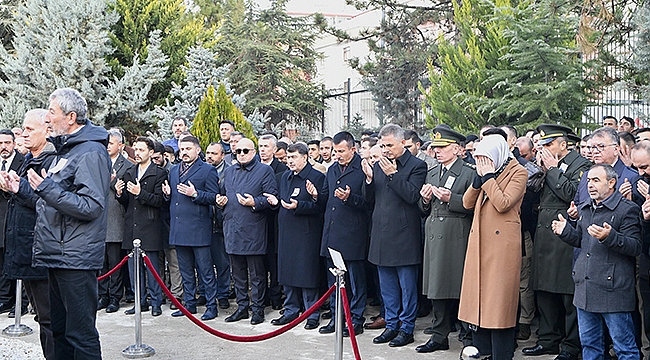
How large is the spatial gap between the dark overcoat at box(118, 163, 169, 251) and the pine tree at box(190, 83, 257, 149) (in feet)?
9.64

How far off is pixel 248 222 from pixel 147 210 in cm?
150

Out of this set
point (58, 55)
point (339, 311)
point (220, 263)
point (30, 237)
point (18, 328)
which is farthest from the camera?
point (58, 55)

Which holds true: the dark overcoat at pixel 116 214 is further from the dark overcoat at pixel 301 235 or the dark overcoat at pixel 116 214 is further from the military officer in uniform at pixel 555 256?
the military officer in uniform at pixel 555 256

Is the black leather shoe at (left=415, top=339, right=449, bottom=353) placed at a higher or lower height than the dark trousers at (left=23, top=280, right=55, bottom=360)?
lower

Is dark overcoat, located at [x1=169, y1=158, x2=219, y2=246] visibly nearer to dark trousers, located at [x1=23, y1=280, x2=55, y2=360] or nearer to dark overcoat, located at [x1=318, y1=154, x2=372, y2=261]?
dark overcoat, located at [x1=318, y1=154, x2=372, y2=261]

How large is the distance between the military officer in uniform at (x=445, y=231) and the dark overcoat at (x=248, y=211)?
2.27 metres

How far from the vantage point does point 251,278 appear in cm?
909

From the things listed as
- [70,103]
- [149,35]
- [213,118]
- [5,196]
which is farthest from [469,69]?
[70,103]

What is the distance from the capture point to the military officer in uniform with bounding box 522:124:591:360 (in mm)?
7047

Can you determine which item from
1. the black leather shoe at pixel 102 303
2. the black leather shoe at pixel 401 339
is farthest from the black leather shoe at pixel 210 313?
the black leather shoe at pixel 401 339

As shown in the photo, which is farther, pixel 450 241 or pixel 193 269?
pixel 193 269

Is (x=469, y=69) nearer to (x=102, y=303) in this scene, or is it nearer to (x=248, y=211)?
(x=248, y=211)

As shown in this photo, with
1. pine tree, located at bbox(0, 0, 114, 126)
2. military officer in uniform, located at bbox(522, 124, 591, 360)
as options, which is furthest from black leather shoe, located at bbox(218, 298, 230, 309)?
pine tree, located at bbox(0, 0, 114, 126)


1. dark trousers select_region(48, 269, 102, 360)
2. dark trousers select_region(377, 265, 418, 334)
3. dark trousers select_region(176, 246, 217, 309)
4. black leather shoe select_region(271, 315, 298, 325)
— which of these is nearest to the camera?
dark trousers select_region(48, 269, 102, 360)
